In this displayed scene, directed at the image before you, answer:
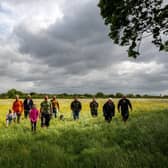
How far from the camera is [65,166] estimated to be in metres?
12.6

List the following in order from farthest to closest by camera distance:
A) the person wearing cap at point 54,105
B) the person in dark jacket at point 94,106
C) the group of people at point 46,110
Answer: the person in dark jacket at point 94,106 < the person wearing cap at point 54,105 < the group of people at point 46,110

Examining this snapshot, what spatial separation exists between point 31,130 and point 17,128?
1491mm

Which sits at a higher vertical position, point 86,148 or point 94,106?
point 94,106

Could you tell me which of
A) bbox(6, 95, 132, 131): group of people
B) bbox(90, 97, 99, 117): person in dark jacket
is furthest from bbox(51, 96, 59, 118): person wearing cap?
bbox(90, 97, 99, 117): person in dark jacket

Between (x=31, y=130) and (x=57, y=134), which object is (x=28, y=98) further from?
(x=57, y=134)

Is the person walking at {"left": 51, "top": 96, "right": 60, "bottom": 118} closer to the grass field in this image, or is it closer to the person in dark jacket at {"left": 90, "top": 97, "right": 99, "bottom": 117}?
the person in dark jacket at {"left": 90, "top": 97, "right": 99, "bottom": 117}

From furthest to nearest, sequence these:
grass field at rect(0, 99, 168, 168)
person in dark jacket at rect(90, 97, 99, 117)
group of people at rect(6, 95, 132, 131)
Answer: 1. person in dark jacket at rect(90, 97, 99, 117)
2. group of people at rect(6, 95, 132, 131)
3. grass field at rect(0, 99, 168, 168)

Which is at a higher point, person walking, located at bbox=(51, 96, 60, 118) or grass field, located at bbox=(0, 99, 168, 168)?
person walking, located at bbox=(51, 96, 60, 118)

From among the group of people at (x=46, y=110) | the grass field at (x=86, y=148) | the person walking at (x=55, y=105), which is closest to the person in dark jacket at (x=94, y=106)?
the group of people at (x=46, y=110)

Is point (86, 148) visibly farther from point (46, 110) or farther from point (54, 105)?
point (54, 105)

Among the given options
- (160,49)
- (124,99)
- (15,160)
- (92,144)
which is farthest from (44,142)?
(124,99)

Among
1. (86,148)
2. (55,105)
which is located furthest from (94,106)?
(86,148)

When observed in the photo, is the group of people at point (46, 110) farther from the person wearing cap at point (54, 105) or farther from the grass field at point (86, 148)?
the grass field at point (86, 148)

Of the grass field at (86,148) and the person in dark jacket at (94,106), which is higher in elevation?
the person in dark jacket at (94,106)
